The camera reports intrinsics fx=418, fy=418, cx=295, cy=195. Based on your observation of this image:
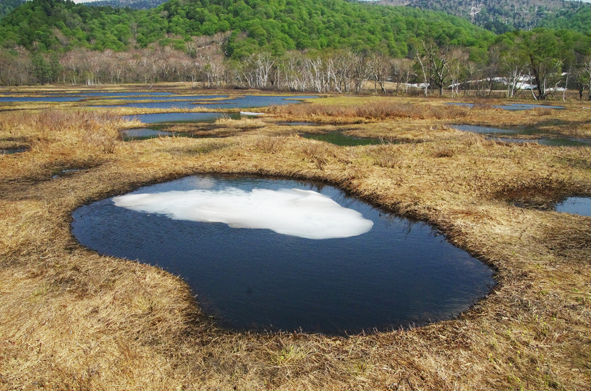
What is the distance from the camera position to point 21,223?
11.3 metres

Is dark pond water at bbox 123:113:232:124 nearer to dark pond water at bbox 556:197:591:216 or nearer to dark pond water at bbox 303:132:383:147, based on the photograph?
dark pond water at bbox 303:132:383:147

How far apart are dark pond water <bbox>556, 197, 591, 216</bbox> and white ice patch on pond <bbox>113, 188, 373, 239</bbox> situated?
21.5ft

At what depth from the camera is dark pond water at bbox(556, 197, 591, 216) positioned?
1339cm

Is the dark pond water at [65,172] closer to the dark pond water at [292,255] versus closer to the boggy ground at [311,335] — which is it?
the boggy ground at [311,335]

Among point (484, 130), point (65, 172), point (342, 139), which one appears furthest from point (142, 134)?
point (484, 130)

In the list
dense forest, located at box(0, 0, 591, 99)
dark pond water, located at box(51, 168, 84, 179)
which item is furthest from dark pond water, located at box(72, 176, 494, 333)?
dense forest, located at box(0, 0, 591, 99)

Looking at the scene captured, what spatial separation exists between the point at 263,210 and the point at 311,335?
6976mm

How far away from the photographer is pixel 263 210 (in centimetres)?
1338

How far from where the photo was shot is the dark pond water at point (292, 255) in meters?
7.84

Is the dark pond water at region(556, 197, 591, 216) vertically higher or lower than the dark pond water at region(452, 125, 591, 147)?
lower

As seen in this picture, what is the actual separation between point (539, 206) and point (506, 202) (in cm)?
98

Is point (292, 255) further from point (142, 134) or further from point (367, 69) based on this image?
point (367, 69)

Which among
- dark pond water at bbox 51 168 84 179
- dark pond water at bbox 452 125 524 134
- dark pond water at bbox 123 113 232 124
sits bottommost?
dark pond water at bbox 51 168 84 179

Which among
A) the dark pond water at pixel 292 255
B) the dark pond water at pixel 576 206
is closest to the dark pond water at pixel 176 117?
the dark pond water at pixel 292 255
